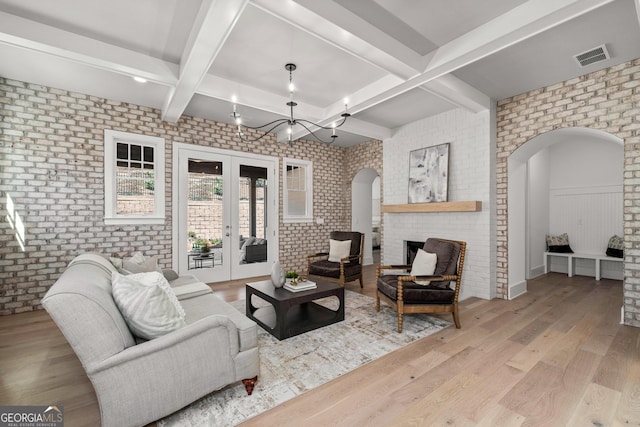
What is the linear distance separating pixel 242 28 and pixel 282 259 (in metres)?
4.25

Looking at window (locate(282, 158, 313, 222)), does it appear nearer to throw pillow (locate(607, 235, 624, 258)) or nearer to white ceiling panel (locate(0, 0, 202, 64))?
white ceiling panel (locate(0, 0, 202, 64))

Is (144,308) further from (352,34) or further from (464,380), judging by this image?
(352,34)

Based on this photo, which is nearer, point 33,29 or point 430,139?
point 33,29

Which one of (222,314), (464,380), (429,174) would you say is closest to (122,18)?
(222,314)

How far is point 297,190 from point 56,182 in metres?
3.91

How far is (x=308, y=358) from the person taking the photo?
8.34 feet

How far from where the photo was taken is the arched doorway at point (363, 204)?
7.06 meters

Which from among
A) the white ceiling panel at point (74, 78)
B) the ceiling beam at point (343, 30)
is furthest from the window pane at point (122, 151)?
the ceiling beam at point (343, 30)

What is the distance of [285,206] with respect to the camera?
238 inches

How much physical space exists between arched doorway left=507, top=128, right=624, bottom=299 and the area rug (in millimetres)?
2098

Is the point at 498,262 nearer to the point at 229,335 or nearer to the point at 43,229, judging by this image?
the point at 229,335

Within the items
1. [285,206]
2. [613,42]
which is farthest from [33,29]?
[613,42]

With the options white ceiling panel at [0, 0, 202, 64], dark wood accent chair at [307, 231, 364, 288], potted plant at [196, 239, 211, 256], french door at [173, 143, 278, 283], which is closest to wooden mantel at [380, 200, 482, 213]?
dark wood accent chair at [307, 231, 364, 288]

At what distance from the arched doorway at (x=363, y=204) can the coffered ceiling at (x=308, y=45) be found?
3.00m
